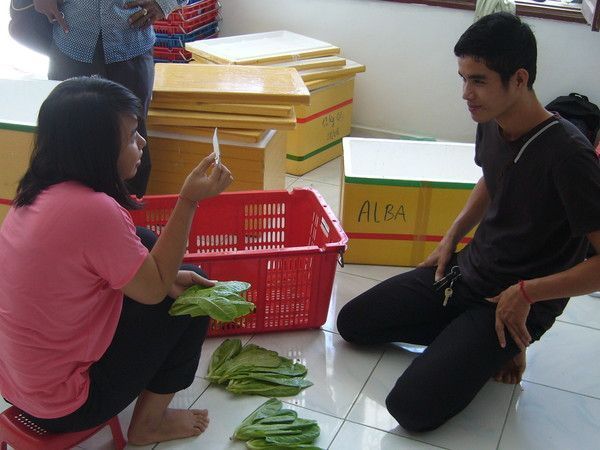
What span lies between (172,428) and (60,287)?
0.53 meters

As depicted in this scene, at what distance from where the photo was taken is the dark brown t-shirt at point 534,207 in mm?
1480

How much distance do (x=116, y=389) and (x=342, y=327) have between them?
76 centimetres

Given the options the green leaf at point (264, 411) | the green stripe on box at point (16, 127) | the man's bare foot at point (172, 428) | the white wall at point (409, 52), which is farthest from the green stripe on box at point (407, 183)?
the white wall at point (409, 52)

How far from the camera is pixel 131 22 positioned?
218 centimetres

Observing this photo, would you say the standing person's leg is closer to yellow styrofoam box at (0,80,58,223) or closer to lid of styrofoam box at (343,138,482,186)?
yellow styrofoam box at (0,80,58,223)

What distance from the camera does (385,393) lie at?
1836 millimetres

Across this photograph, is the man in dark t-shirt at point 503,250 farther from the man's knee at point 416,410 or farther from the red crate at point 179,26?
the red crate at point 179,26

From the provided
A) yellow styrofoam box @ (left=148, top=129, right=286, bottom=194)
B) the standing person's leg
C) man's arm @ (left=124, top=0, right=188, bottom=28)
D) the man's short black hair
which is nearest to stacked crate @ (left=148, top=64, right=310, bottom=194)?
yellow styrofoam box @ (left=148, top=129, right=286, bottom=194)

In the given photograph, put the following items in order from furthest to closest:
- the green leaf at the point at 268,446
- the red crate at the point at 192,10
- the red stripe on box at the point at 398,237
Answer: the red crate at the point at 192,10 → the red stripe on box at the point at 398,237 → the green leaf at the point at 268,446

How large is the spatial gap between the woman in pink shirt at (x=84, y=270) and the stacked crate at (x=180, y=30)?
6.74 feet

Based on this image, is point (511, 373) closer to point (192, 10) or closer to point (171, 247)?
point (171, 247)

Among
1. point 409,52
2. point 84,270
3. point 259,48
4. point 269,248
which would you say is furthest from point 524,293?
point 409,52

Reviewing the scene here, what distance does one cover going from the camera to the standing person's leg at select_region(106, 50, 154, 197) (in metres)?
2.24

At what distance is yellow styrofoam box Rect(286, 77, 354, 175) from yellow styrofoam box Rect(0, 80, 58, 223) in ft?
3.45
